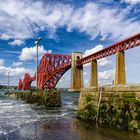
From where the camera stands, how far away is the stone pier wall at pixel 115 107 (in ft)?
56.4

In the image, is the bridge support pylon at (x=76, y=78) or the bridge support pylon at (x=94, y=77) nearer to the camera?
the bridge support pylon at (x=94, y=77)

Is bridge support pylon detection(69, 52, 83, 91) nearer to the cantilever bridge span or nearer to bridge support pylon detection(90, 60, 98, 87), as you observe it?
the cantilever bridge span

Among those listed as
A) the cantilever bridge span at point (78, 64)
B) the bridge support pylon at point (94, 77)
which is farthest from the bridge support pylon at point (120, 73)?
the bridge support pylon at point (94, 77)

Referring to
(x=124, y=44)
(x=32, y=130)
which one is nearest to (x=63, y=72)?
(x=124, y=44)

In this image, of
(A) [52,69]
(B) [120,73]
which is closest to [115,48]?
(B) [120,73]

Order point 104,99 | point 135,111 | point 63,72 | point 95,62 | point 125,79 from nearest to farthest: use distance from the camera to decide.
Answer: point 135,111
point 104,99
point 125,79
point 95,62
point 63,72

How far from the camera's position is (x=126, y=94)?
18.5 meters

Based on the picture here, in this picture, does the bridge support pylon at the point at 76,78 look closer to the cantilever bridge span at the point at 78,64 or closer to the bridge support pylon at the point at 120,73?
the cantilever bridge span at the point at 78,64

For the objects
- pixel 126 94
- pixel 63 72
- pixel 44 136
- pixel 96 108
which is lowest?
pixel 44 136

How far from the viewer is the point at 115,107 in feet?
63.1

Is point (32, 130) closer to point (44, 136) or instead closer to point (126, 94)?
point (44, 136)

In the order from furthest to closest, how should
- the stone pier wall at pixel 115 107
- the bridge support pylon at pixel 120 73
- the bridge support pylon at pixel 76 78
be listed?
the bridge support pylon at pixel 76 78 < the bridge support pylon at pixel 120 73 < the stone pier wall at pixel 115 107

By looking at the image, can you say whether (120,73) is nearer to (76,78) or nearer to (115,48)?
(115,48)

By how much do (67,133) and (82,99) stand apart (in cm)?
788
